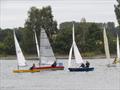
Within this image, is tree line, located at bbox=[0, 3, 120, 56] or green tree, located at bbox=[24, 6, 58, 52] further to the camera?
green tree, located at bbox=[24, 6, 58, 52]

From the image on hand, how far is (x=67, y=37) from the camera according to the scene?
143500 millimetres

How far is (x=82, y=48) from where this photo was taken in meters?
143

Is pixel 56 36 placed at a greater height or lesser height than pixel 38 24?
lesser

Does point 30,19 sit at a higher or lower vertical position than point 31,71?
higher

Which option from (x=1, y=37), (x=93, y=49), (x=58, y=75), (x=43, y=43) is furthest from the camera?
(x=1, y=37)

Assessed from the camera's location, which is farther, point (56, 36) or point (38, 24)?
point (38, 24)

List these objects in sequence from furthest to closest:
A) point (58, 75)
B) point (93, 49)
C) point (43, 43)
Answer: point (93, 49) < point (43, 43) < point (58, 75)

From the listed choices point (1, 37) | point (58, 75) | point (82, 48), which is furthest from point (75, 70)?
point (1, 37)

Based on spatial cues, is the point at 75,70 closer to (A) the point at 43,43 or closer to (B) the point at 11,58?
(A) the point at 43,43

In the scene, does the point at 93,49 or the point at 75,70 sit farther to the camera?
the point at 93,49

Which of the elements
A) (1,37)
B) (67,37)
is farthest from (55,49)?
(1,37)

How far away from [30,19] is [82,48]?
1436 cm

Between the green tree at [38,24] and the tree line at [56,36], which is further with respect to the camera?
the green tree at [38,24]

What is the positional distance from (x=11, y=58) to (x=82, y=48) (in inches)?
711
